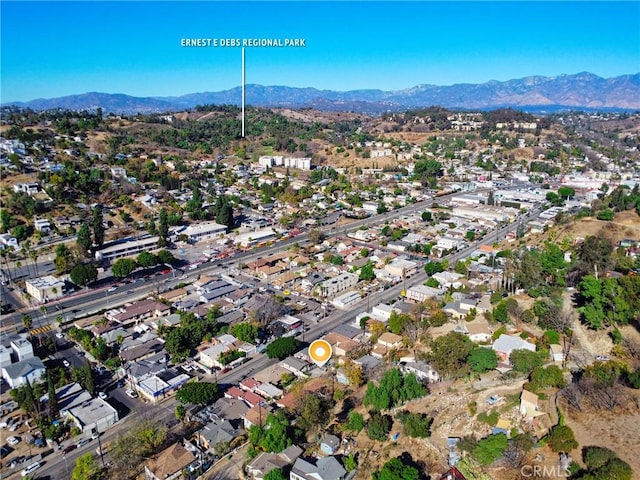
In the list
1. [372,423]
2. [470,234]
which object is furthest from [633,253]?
[372,423]

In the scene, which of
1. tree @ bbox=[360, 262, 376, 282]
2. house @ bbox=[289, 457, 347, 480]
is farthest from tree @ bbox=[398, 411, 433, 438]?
tree @ bbox=[360, 262, 376, 282]

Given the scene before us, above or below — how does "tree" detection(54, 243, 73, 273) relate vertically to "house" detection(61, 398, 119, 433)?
above

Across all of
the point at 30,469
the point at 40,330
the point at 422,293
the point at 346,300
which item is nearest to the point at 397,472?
the point at 30,469

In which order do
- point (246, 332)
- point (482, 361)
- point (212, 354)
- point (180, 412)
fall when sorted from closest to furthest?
point (180, 412) → point (482, 361) → point (212, 354) → point (246, 332)

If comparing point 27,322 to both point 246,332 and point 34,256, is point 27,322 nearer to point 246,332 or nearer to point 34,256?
point 34,256

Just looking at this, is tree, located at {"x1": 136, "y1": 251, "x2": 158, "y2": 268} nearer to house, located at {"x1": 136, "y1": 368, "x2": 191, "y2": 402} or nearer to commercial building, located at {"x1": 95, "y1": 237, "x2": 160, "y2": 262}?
commercial building, located at {"x1": 95, "y1": 237, "x2": 160, "y2": 262}
